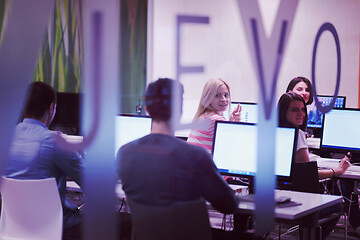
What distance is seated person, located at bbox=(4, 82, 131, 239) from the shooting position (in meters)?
2.83

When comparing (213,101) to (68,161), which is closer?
(68,161)

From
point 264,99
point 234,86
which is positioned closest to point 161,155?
point 264,99

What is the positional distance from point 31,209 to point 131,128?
1.21 meters

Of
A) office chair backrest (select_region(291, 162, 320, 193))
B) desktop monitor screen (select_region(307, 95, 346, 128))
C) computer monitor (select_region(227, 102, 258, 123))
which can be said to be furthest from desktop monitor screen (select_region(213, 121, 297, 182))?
desktop monitor screen (select_region(307, 95, 346, 128))

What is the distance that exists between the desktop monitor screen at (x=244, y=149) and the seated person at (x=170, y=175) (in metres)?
0.77

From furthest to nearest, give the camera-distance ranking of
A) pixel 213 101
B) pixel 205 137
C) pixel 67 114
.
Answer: pixel 67 114
pixel 213 101
pixel 205 137

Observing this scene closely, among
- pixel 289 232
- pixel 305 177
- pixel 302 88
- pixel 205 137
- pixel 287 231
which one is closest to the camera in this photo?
pixel 305 177

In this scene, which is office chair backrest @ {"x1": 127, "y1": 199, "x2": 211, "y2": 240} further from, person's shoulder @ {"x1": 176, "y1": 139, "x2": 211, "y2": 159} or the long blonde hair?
the long blonde hair

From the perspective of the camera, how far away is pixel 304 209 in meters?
2.75

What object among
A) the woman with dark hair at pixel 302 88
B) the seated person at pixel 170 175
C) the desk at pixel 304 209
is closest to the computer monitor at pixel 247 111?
the woman with dark hair at pixel 302 88

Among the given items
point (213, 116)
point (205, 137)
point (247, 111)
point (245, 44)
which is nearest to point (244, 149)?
point (205, 137)

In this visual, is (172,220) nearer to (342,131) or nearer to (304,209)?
(304,209)

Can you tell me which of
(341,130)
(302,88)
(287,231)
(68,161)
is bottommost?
(287,231)

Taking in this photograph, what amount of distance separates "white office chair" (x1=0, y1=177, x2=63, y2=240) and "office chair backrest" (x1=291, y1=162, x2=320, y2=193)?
142 cm
